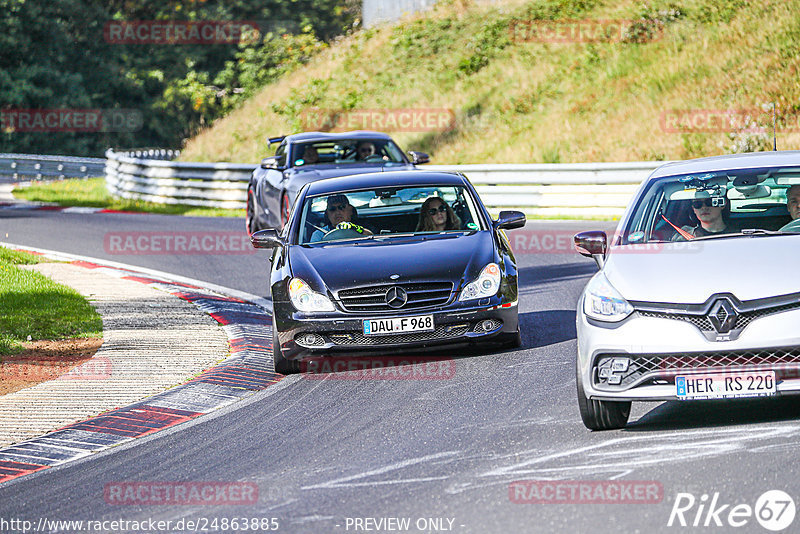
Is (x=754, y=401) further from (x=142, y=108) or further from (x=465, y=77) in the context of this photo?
(x=142, y=108)

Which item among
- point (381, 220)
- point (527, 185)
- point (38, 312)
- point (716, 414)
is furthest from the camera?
point (527, 185)

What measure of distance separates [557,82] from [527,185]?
35.8ft

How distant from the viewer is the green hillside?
28631 millimetres

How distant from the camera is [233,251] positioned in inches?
778

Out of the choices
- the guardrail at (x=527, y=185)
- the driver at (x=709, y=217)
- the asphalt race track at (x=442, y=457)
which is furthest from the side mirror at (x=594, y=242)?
the guardrail at (x=527, y=185)

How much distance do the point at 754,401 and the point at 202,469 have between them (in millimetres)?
3371

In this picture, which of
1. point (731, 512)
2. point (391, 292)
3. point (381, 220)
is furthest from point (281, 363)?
point (731, 512)

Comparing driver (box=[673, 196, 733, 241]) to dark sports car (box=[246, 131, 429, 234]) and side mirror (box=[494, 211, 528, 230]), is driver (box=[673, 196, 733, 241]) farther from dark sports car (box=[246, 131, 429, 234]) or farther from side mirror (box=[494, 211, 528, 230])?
dark sports car (box=[246, 131, 429, 234])

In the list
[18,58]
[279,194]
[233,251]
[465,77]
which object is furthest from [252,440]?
[18,58]

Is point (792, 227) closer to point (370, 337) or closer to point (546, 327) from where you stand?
point (370, 337)

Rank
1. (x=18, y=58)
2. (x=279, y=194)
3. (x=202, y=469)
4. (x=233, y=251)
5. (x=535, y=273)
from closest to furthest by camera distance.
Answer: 1. (x=202, y=469)
2. (x=535, y=273)
3. (x=279, y=194)
4. (x=233, y=251)
5. (x=18, y=58)

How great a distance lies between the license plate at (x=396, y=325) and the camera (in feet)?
32.1

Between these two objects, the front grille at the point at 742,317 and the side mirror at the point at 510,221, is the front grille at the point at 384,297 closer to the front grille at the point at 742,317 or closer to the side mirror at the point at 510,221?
the side mirror at the point at 510,221

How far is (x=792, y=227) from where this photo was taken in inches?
314
